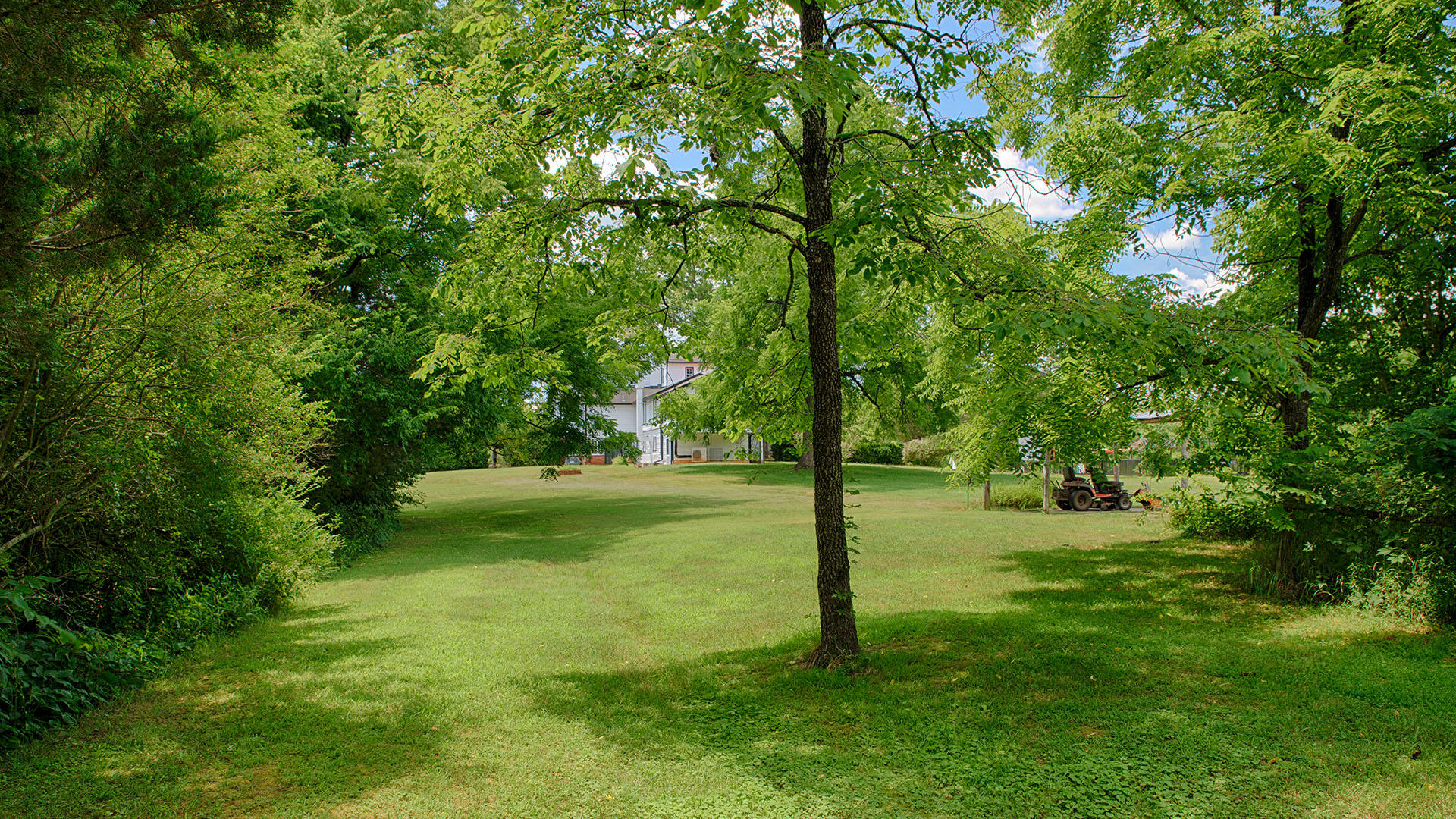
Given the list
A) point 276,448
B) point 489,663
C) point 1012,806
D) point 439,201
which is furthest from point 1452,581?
point 276,448

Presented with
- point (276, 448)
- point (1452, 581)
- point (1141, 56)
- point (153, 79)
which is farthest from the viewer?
point (276, 448)

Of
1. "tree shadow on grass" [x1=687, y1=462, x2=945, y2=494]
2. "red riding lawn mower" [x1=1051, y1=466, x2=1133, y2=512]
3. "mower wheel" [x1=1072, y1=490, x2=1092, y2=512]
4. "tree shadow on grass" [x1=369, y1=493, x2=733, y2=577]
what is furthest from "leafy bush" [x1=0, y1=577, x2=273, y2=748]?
Answer: "tree shadow on grass" [x1=687, y1=462, x2=945, y2=494]

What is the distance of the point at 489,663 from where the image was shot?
7.72 meters

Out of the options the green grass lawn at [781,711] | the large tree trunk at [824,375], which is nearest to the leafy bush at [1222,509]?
the green grass lawn at [781,711]

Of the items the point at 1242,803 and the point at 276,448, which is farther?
the point at 276,448

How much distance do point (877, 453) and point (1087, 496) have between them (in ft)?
81.5

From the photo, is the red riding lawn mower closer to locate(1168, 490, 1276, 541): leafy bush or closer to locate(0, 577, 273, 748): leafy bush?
locate(1168, 490, 1276, 541): leafy bush

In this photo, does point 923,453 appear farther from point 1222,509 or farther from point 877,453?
point 1222,509

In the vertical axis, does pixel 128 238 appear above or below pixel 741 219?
below

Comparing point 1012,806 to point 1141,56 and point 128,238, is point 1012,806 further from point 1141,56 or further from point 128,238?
point 1141,56

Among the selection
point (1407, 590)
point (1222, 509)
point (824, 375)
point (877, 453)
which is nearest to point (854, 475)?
point (877, 453)

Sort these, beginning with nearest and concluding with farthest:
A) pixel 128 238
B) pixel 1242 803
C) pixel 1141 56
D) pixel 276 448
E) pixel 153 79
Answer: pixel 1242 803
pixel 128 238
pixel 153 79
pixel 1141 56
pixel 276 448

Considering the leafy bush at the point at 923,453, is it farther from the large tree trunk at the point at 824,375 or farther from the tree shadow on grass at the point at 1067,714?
the large tree trunk at the point at 824,375

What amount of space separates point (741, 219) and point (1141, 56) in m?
6.22
